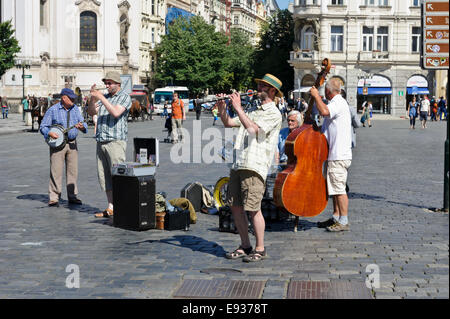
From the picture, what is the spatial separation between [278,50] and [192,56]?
31.8ft

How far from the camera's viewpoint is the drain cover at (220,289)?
6188 mm

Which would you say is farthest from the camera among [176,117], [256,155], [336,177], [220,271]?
[176,117]

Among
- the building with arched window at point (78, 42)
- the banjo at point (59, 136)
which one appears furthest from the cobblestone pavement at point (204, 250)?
the building with arched window at point (78, 42)

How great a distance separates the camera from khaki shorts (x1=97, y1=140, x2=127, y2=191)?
10242 mm

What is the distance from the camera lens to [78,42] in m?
74.6

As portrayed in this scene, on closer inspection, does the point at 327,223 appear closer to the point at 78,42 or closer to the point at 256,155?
the point at 256,155

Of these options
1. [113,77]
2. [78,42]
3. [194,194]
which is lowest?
[194,194]

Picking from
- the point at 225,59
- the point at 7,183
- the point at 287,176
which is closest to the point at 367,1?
the point at 225,59

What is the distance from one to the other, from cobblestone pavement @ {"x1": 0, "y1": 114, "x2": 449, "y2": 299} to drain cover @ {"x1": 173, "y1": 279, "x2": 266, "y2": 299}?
86 mm

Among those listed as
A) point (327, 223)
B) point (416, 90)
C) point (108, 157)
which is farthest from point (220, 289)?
point (416, 90)

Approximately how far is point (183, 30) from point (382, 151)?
208 feet

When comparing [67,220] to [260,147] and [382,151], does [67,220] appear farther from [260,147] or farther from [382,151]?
[382,151]

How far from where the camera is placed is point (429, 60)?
31.2 ft

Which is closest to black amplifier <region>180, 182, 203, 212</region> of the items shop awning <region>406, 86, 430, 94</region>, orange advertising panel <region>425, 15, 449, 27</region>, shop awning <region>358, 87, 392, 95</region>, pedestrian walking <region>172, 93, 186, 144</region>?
orange advertising panel <region>425, 15, 449, 27</region>
